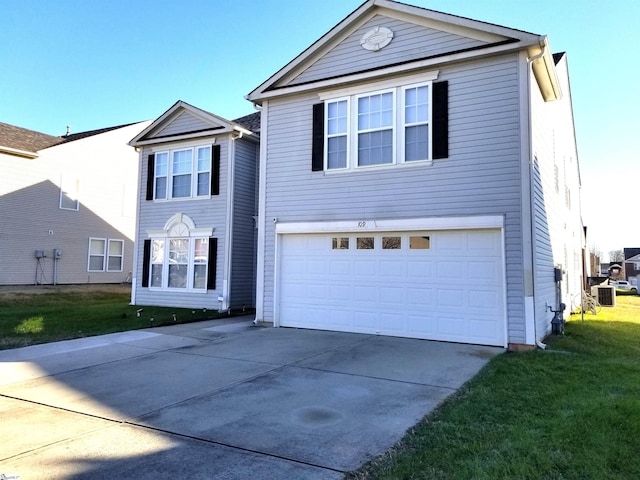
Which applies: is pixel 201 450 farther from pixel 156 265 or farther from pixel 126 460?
pixel 156 265

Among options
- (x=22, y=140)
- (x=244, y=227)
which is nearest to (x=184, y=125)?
(x=244, y=227)

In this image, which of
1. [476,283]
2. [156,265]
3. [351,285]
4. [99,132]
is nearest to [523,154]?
[476,283]

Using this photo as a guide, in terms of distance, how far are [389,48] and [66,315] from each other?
1112cm

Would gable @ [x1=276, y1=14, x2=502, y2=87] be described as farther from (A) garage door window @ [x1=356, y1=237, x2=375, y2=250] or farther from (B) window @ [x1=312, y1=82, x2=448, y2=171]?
(A) garage door window @ [x1=356, y1=237, x2=375, y2=250]

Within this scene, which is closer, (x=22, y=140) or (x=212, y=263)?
(x=212, y=263)

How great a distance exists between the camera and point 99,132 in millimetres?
22812

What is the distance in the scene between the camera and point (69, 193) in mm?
20531

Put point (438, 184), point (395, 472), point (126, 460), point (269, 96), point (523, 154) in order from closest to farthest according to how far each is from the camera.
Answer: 1. point (395, 472)
2. point (126, 460)
3. point (523, 154)
4. point (438, 184)
5. point (269, 96)

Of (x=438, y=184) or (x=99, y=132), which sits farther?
(x=99, y=132)

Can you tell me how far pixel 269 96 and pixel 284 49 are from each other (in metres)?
4.62

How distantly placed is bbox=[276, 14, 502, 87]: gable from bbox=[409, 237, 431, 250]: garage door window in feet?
12.6

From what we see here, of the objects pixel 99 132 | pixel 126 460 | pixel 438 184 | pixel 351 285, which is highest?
pixel 99 132

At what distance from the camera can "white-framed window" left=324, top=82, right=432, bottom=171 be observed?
31.1ft

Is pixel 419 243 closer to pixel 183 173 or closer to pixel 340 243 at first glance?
pixel 340 243
